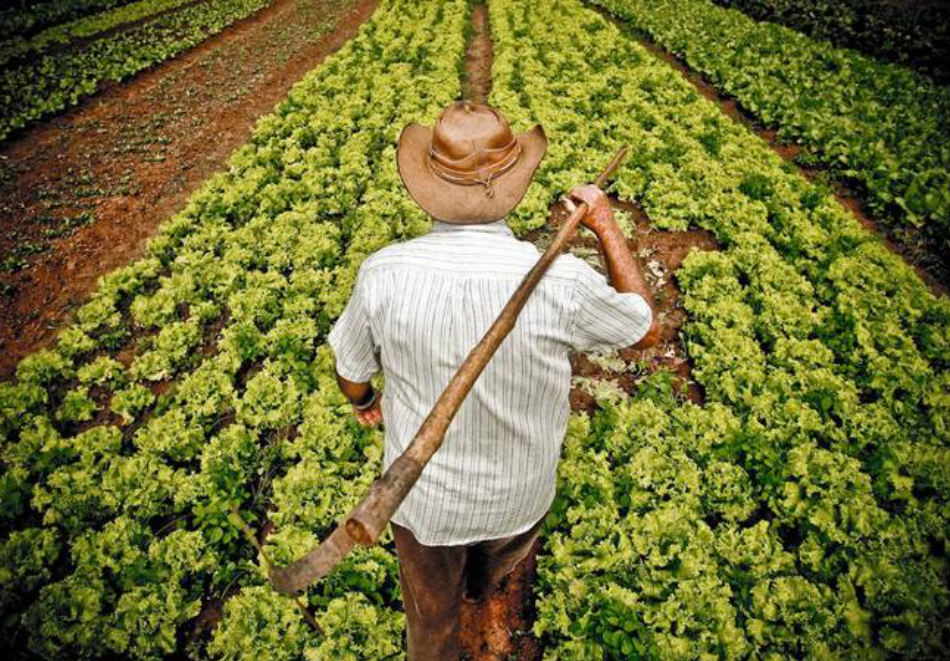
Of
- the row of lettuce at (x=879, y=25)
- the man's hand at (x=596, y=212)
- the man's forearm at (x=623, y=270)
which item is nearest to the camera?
the man's forearm at (x=623, y=270)

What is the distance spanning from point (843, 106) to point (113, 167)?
14.8 m

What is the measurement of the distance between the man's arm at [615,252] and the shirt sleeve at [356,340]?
1.12m

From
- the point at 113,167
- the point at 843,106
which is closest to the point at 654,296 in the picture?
the point at 843,106

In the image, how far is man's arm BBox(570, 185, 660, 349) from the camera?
2262mm

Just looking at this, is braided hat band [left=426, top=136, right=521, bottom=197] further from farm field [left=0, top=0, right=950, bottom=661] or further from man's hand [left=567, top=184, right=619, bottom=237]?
farm field [left=0, top=0, right=950, bottom=661]

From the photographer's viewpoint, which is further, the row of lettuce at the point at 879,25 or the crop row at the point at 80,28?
the crop row at the point at 80,28

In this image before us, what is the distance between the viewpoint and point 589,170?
26.1ft

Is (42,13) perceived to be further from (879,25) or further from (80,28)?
(879,25)

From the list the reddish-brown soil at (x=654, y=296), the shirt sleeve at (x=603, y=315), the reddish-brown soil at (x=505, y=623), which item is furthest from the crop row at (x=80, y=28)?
the shirt sleeve at (x=603, y=315)

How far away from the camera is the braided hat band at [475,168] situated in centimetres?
203

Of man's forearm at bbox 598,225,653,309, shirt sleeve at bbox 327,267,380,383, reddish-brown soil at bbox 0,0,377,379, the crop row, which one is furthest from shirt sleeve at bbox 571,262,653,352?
the crop row

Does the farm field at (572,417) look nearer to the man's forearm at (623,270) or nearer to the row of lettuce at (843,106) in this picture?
the row of lettuce at (843,106)

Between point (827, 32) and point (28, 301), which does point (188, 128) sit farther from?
point (827, 32)

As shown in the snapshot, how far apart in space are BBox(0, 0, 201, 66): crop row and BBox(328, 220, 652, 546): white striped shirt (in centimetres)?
2250
